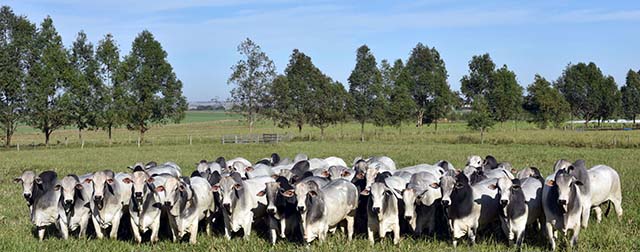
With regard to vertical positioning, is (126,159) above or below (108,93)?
below

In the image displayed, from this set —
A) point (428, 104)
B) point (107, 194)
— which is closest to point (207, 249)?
point (107, 194)

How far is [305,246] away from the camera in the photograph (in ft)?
38.4

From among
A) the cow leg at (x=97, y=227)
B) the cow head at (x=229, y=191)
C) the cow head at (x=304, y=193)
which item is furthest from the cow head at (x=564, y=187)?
Result: the cow leg at (x=97, y=227)

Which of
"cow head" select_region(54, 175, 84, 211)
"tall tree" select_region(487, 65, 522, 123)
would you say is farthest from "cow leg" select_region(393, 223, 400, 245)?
"tall tree" select_region(487, 65, 522, 123)

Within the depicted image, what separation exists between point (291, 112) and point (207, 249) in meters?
50.3

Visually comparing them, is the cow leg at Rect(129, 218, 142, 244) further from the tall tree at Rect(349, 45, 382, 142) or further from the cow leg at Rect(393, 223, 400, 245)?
the tall tree at Rect(349, 45, 382, 142)

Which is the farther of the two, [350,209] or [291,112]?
[291,112]

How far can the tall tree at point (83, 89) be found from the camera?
51688 millimetres

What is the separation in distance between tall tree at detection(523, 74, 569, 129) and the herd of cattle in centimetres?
6248

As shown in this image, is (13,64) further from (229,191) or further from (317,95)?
(229,191)

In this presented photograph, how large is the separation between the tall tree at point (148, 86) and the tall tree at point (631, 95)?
72.8 metres

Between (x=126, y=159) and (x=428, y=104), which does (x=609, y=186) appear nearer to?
(x=126, y=159)

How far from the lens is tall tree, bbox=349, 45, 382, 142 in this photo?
61.1m

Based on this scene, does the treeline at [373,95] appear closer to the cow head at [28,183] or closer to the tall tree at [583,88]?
the tall tree at [583,88]
